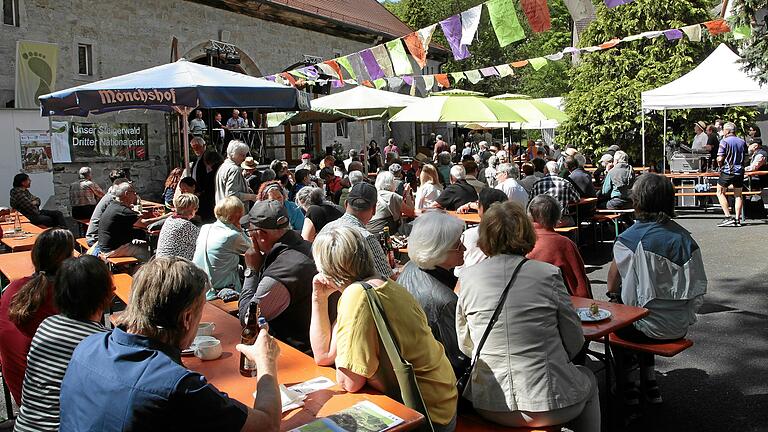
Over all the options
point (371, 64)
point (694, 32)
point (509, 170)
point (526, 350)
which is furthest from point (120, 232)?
point (694, 32)

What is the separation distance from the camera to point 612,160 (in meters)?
12.1

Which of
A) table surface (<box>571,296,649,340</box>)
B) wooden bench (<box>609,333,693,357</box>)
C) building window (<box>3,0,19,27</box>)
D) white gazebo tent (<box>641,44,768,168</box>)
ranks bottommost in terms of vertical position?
wooden bench (<box>609,333,693,357</box>)

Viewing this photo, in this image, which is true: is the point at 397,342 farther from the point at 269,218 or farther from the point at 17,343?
the point at 17,343

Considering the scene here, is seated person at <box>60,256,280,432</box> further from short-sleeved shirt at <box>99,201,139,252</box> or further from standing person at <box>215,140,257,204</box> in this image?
standing person at <box>215,140,257,204</box>

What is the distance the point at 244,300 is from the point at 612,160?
9622 millimetres

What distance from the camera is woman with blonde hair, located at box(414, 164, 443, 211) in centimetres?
873

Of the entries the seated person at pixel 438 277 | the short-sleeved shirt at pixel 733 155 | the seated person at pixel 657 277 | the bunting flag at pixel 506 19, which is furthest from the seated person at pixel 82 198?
the short-sleeved shirt at pixel 733 155

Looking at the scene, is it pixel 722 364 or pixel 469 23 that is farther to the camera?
pixel 469 23

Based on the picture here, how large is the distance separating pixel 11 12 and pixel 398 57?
756 cm

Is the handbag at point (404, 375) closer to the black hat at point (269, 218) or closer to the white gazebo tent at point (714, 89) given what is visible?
the black hat at point (269, 218)

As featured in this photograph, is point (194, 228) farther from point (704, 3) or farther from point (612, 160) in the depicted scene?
point (704, 3)

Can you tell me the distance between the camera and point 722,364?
5113 mm

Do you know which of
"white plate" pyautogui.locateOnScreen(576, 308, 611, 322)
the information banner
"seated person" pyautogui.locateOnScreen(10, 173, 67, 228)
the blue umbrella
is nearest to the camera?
"white plate" pyautogui.locateOnScreen(576, 308, 611, 322)

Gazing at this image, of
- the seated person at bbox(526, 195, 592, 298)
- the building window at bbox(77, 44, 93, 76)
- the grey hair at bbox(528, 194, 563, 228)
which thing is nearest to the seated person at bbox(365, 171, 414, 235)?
the grey hair at bbox(528, 194, 563, 228)
